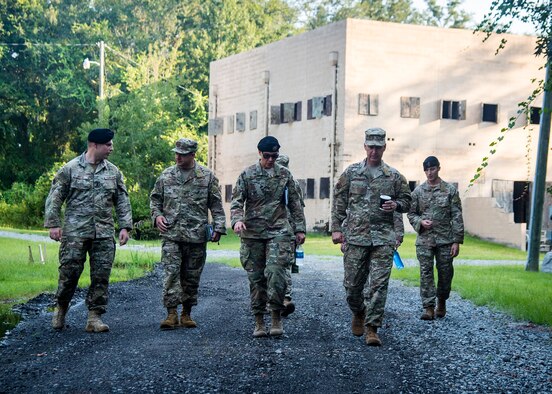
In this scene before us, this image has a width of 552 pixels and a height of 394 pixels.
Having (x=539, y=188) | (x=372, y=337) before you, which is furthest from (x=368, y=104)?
(x=372, y=337)

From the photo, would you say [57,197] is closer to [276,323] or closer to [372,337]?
[276,323]

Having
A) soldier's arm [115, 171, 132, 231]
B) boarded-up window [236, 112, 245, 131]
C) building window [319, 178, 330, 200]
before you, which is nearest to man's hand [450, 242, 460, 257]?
soldier's arm [115, 171, 132, 231]

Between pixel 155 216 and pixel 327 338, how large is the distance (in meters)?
2.41

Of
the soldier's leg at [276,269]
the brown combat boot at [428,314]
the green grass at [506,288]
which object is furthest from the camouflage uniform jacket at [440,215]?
the soldier's leg at [276,269]

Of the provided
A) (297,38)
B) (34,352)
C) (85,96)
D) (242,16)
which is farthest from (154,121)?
(34,352)

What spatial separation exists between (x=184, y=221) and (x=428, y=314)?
137 inches

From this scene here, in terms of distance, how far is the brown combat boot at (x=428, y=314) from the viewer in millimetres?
11320

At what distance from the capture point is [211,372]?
282 inches

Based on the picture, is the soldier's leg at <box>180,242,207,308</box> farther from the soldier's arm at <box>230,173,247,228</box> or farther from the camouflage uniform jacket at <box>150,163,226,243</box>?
the soldier's arm at <box>230,173,247,228</box>

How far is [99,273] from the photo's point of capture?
9672 mm

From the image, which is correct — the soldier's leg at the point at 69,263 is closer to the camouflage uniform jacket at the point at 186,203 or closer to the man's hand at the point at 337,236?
the camouflage uniform jacket at the point at 186,203

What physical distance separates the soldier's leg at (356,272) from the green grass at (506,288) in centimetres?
323

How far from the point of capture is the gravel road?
6832 mm

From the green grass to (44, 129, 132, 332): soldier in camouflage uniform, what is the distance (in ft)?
18.4
